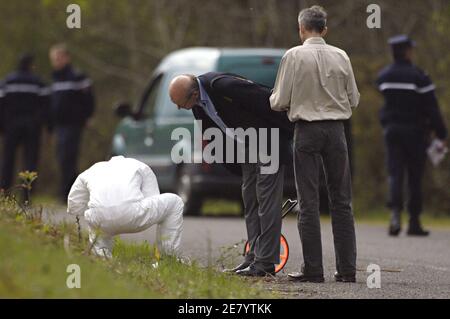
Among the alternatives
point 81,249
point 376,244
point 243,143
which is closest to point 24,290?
point 81,249

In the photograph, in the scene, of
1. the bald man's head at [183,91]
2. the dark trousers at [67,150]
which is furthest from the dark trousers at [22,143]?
the bald man's head at [183,91]

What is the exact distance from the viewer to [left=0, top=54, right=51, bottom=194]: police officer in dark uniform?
21.3 m

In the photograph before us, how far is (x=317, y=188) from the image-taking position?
1020cm

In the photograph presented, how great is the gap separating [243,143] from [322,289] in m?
1.44

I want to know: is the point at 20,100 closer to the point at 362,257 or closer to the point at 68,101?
the point at 68,101

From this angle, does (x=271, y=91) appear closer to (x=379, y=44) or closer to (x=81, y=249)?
(x=81, y=249)

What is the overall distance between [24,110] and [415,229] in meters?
7.00

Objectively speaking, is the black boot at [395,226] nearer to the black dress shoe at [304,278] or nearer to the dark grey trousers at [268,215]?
the dark grey trousers at [268,215]

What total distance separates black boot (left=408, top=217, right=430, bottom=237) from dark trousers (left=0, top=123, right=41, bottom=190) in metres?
6.71

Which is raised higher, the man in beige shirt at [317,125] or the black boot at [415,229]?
the man in beige shirt at [317,125]

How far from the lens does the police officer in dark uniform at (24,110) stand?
21266 millimetres

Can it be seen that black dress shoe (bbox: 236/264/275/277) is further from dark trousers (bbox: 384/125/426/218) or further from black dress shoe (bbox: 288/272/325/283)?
dark trousers (bbox: 384/125/426/218)

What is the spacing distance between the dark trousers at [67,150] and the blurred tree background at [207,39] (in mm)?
3405

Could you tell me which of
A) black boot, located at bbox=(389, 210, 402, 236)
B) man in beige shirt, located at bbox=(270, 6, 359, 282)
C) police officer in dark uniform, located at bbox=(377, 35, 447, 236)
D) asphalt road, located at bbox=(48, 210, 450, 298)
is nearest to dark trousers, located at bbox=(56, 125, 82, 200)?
asphalt road, located at bbox=(48, 210, 450, 298)
